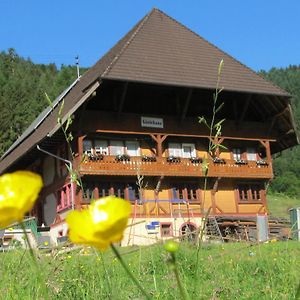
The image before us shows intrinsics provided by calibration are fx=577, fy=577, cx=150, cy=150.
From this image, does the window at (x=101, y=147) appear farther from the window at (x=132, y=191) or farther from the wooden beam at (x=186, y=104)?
the wooden beam at (x=186, y=104)

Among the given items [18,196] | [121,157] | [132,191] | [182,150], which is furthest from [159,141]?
[18,196]

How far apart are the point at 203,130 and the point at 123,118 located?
3.97 metres

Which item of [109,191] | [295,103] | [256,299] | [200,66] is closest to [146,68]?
[200,66]

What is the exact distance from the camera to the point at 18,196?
0.83 metres

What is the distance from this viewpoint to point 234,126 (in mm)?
26672

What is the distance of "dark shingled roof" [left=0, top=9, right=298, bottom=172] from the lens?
2281cm

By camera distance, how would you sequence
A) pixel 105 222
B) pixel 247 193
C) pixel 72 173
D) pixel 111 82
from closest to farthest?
pixel 105 222 → pixel 72 173 → pixel 111 82 → pixel 247 193

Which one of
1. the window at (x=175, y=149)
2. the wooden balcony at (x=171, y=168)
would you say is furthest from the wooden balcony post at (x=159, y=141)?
the window at (x=175, y=149)

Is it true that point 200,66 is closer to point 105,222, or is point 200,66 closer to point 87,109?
point 87,109

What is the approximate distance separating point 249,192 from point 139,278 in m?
23.5

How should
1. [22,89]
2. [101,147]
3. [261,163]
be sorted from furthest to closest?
[22,89] < [261,163] < [101,147]

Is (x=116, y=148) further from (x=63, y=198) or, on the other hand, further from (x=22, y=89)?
(x=22, y=89)

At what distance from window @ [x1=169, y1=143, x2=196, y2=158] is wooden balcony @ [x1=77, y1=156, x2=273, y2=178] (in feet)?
2.54

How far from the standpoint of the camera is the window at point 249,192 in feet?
88.0
